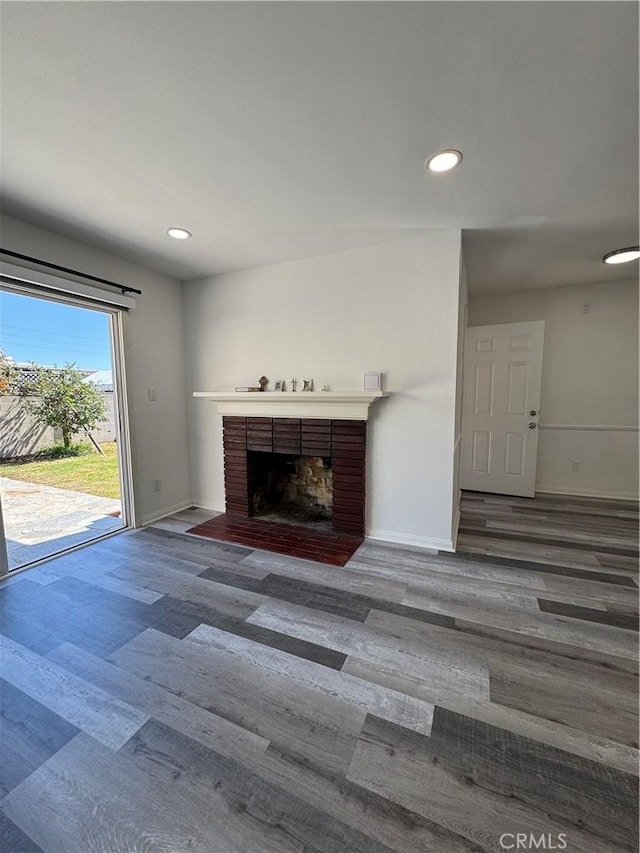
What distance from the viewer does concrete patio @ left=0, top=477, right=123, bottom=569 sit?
2.54 metres

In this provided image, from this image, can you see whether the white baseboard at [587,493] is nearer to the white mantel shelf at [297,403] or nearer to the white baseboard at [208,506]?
the white mantel shelf at [297,403]

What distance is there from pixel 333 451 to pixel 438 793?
209 centimetres

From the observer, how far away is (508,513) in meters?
3.45

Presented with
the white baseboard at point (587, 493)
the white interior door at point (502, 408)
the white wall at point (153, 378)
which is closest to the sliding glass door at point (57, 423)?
the white wall at point (153, 378)

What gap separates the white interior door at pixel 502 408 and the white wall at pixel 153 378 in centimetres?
342

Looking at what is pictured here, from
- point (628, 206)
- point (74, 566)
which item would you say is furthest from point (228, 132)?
point (74, 566)

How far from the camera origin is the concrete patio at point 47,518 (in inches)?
99.8

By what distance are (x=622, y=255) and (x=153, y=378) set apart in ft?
14.5

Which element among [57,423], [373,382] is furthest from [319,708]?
[57,423]

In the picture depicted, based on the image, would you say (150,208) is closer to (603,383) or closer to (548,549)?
(548,549)

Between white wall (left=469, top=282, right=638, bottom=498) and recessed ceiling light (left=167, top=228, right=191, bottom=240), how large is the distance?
3542 millimetres

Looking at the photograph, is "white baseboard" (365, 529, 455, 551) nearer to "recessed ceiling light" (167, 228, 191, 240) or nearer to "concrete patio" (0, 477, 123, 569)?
"concrete patio" (0, 477, 123, 569)

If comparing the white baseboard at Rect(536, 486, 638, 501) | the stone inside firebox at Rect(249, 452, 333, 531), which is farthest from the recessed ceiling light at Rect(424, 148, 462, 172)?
the white baseboard at Rect(536, 486, 638, 501)

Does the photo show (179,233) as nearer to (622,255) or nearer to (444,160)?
(444,160)
